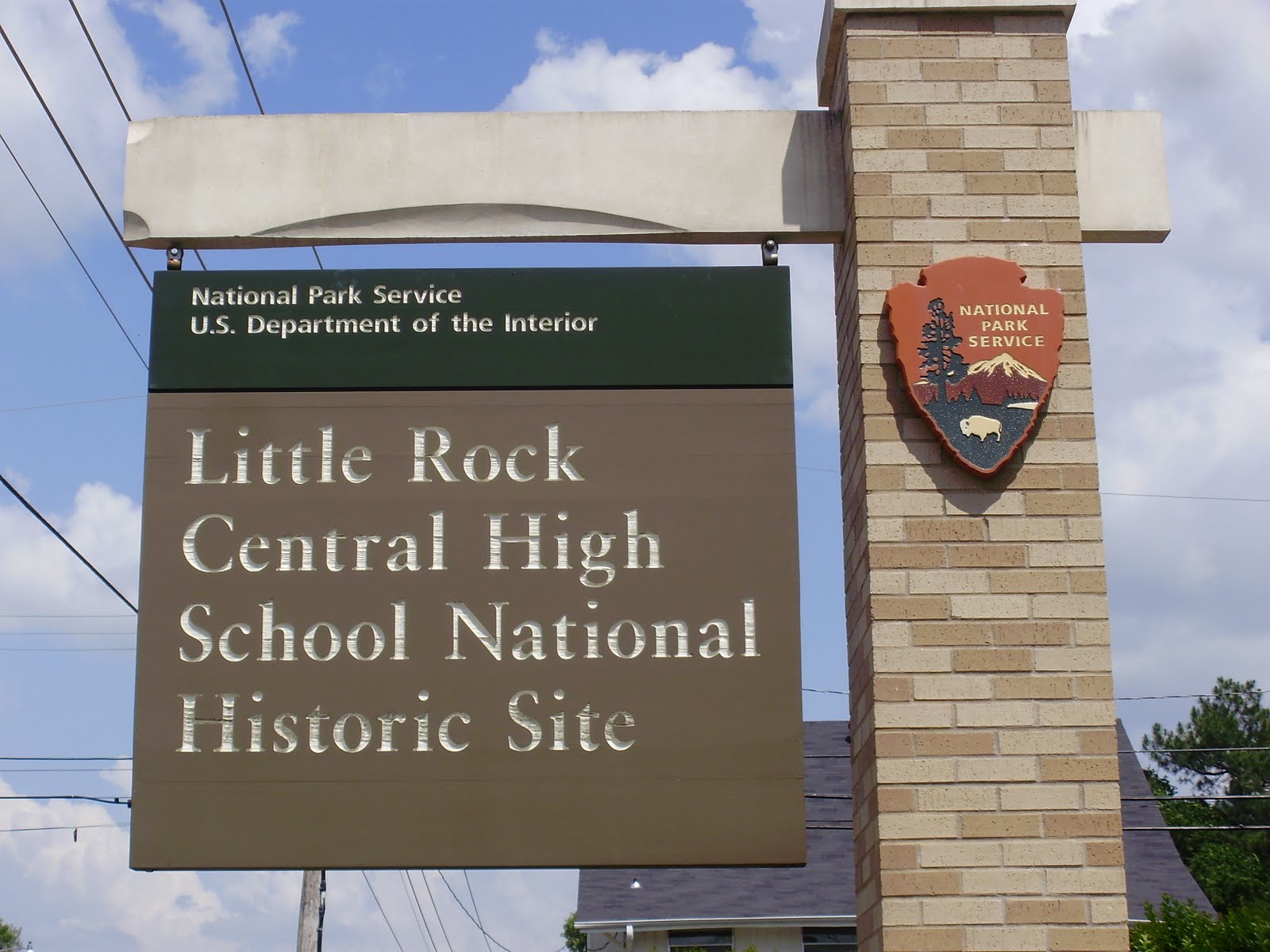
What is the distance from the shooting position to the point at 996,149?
692cm

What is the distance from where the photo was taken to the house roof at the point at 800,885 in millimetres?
23078

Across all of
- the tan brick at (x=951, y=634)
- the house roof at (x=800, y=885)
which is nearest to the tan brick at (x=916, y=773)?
the tan brick at (x=951, y=634)

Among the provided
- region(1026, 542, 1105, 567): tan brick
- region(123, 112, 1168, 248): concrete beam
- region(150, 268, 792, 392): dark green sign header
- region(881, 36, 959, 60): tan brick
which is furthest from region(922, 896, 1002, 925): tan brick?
region(881, 36, 959, 60): tan brick

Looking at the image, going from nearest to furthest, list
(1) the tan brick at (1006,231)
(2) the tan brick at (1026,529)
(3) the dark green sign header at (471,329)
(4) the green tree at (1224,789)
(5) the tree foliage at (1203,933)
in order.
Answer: (2) the tan brick at (1026,529)
(1) the tan brick at (1006,231)
(3) the dark green sign header at (471,329)
(5) the tree foliage at (1203,933)
(4) the green tree at (1224,789)

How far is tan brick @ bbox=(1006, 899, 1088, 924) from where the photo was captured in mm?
6082

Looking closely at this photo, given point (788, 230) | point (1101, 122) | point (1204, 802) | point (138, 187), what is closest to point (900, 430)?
point (788, 230)

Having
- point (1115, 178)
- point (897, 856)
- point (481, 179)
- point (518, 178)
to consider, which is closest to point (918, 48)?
point (1115, 178)

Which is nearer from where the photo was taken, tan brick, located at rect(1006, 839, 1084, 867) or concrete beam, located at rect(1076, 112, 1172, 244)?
tan brick, located at rect(1006, 839, 1084, 867)

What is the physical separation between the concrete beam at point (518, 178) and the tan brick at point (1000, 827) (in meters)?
2.57

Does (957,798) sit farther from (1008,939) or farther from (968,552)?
(968,552)

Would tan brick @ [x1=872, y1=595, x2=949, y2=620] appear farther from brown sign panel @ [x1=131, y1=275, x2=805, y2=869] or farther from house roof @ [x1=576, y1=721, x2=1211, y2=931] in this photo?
house roof @ [x1=576, y1=721, x2=1211, y2=931]

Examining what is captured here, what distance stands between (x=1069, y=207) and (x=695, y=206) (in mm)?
1586

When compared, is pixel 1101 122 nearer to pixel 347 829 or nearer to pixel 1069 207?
pixel 1069 207

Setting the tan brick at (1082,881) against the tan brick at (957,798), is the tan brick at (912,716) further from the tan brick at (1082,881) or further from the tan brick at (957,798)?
the tan brick at (1082,881)
